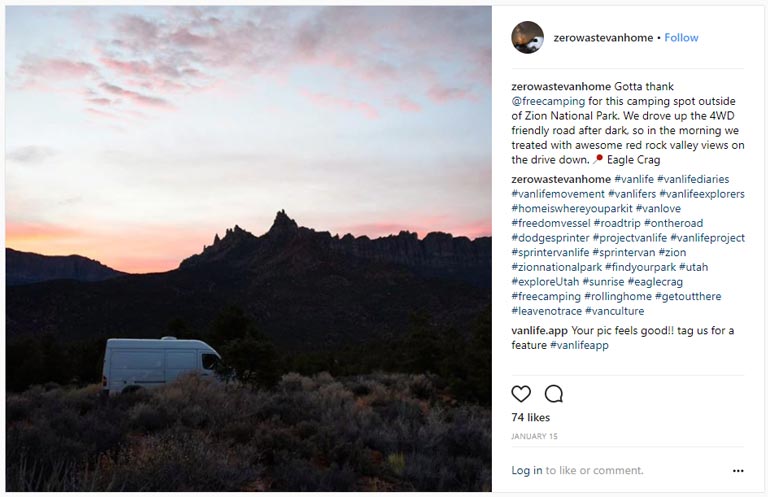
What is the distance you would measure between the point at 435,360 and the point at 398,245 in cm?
8602

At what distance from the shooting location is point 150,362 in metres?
19.2

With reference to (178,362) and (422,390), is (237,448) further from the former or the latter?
(178,362)

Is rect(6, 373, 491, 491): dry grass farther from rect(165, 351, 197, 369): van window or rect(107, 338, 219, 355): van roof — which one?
rect(165, 351, 197, 369): van window

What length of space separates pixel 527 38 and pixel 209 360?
52.5 feet

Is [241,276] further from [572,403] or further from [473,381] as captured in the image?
[572,403]

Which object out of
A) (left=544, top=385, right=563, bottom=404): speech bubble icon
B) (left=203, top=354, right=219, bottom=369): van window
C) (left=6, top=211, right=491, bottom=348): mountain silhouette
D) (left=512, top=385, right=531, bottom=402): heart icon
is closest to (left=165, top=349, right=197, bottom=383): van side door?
(left=203, top=354, right=219, bottom=369): van window

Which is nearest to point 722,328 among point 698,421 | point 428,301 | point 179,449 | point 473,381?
point 698,421

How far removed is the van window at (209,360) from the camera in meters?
19.7

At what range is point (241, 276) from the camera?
62.9m

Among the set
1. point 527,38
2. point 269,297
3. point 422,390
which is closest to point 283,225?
point 269,297

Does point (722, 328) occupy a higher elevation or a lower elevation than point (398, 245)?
lower

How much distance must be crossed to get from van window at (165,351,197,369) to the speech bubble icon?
15.1 meters

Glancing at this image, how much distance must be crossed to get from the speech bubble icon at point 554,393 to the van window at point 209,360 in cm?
1502

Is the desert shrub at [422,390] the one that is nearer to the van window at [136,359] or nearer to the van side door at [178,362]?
the van side door at [178,362]
